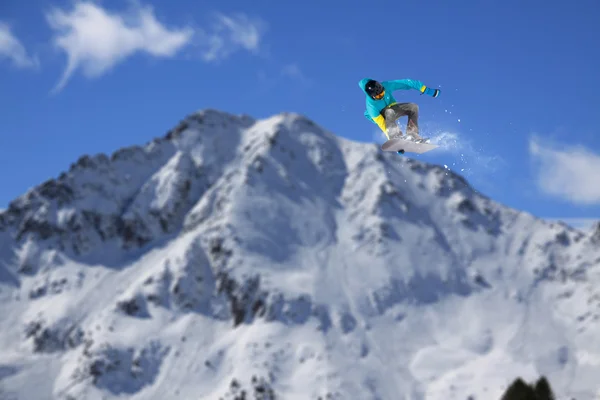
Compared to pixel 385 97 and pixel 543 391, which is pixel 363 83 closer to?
pixel 385 97

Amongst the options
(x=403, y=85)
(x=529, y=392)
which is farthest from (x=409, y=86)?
(x=529, y=392)

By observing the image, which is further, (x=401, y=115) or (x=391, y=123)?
(x=401, y=115)

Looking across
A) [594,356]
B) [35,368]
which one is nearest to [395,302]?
[594,356]

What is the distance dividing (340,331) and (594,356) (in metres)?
61.4

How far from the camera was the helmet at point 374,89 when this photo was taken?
34.2 metres

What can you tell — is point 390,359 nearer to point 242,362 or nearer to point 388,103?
point 242,362

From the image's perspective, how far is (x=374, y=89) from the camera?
34344 millimetres

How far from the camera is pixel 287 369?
571 feet

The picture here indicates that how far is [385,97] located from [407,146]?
8.28ft

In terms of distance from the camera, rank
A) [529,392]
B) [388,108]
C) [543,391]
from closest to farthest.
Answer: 1. [529,392]
2. [543,391]
3. [388,108]

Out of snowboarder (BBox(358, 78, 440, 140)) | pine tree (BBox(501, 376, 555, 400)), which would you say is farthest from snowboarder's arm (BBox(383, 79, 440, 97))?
pine tree (BBox(501, 376, 555, 400))

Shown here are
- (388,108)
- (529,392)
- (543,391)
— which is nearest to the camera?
(529,392)

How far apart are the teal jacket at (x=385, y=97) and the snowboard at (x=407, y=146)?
1028 millimetres

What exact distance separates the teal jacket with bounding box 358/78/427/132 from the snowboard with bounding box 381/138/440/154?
1028mm
